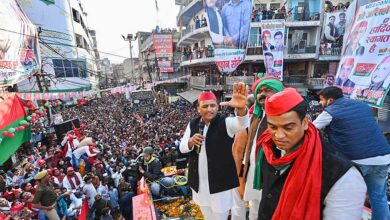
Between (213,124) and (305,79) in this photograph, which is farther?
(305,79)

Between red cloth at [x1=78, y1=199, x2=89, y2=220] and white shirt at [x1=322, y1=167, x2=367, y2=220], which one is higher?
white shirt at [x1=322, y1=167, x2=367, y2=220]

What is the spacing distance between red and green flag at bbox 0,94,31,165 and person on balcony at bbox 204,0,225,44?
26.7ft

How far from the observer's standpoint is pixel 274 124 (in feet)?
4.58

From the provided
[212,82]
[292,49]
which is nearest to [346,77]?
[212,82]

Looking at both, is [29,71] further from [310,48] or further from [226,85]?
[310,48]

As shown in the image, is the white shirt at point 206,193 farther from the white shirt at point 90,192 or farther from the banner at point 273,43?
the banner at point 273,43

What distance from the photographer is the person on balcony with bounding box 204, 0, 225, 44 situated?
32.0 ft

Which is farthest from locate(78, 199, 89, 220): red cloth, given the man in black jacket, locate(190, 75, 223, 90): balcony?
locate(190, 75, 223, 90): balcony

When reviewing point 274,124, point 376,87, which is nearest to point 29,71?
→ point 274,124

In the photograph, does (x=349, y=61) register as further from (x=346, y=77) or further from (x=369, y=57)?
(x=369, y=57)

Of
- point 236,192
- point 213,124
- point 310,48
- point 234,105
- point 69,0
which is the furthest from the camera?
point 69,0

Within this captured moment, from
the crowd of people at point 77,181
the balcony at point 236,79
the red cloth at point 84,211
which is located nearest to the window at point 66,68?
the crowd of people at point 77,181

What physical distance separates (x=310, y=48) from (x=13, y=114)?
20.2 metres

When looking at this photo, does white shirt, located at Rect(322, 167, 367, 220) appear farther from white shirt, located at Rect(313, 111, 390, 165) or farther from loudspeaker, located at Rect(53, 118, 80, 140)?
loudspeaker, located at Rect(53, 118, 80, 140)
